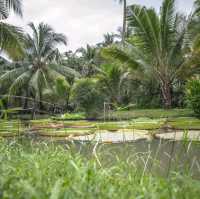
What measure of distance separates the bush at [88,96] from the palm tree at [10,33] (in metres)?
5.59

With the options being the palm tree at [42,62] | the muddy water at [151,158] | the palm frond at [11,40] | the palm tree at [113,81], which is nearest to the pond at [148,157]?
the muddy water at [151,158]

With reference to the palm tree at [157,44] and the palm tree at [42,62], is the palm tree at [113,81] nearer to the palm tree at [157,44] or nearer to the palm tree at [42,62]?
the palm tree at [42,62]

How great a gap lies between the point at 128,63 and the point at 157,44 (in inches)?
55.6

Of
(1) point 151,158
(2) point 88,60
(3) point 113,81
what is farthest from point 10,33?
(2) point 88,60

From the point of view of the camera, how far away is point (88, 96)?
48.1ft

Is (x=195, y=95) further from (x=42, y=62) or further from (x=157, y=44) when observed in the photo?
(x=42, y=62)

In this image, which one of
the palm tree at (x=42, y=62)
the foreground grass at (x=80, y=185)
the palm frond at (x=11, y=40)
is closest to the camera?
the foreground grass at (x=80, y=185)

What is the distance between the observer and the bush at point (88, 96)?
1473cm

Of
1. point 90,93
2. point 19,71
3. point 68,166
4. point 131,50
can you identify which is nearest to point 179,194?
point 68,166

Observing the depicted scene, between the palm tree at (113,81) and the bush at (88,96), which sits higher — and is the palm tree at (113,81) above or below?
above

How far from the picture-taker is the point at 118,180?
6.32 ft

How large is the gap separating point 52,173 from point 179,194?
0.79m

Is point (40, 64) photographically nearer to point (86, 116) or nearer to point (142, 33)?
point (86, 116)

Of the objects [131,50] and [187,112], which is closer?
[187,112]
